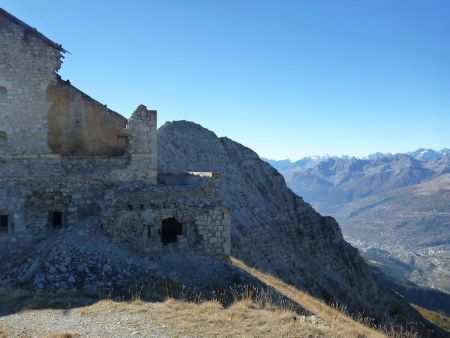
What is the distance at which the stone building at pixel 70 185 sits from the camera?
59.3 feet

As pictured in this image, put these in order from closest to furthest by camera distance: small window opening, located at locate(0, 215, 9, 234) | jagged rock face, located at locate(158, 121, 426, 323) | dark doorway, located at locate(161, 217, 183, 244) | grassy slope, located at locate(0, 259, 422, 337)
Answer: grassy slope, located at locate(0, 259, 422, 337), small window opening, located at locate(0, 215, 9, 234), dark doorway, located at locate(161, 217, 183, 244), jagged rock face, located at locate(158, 121, 426, 323)

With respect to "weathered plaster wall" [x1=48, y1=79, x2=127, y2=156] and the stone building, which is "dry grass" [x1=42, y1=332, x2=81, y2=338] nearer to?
the stone building

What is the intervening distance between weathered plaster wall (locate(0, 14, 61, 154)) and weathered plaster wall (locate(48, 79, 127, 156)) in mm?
957

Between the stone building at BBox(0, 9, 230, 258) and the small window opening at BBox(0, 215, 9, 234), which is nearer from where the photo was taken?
the stone building at BBox(0, 9, 230, 258)

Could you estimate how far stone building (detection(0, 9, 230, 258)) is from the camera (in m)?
18.1

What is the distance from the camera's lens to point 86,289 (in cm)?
1502

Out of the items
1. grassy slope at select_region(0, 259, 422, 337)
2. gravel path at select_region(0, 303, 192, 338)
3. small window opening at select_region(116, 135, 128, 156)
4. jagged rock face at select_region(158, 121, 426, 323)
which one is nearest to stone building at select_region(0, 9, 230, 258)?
small window opening at select_region(116, 135, 128, 156)

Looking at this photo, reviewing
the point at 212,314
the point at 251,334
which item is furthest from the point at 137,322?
the point at 251,334

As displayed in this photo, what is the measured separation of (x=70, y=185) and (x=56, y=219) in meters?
1.59

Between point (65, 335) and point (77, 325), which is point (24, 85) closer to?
point (77, 325)

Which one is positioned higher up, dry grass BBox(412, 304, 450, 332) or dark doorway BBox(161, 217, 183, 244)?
dark doorway BBox(161, 217, 183, 244)

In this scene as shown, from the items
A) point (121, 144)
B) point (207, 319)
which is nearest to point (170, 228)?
point (121, 144)

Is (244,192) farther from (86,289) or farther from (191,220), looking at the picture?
(86,289)

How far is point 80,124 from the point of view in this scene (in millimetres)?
22250
